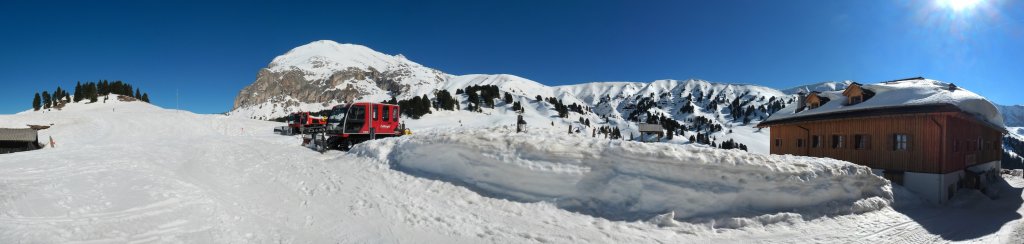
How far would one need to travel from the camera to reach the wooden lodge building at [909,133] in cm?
1525

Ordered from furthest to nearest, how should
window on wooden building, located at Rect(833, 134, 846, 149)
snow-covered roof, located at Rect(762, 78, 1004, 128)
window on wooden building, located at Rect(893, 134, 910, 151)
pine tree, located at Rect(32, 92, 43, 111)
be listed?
pine tree, located at Rect(32, 92, 43, 111)
window on wooden building, located at Rect(833, 134, 846, 149)
window on wooden building, located at Rect(893, 134, 910, 151)
snow-covered roof, located at Rect(762, 78, 1004, 128)

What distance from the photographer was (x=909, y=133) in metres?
16.0

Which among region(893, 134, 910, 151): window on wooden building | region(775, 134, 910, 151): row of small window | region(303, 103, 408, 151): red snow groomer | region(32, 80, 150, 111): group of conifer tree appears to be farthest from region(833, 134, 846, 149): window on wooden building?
region(32, 80, 150, 111): group of conifer tree

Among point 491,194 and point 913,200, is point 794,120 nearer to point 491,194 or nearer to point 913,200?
point 913,200

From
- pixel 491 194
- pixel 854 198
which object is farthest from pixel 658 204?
pixel 854 198

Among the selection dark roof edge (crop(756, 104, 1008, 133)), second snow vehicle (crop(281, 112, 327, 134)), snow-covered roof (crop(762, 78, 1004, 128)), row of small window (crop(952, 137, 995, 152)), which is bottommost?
row of small window (crop(952, 137, 995, 152))

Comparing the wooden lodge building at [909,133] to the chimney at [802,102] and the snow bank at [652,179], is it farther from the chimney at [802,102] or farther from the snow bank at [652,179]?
the snow bank at [652,179]

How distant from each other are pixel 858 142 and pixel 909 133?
219 cm

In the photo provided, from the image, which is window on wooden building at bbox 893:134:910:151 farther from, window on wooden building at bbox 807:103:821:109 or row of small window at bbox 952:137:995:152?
window on wooden building at bbox 807:103:821:109

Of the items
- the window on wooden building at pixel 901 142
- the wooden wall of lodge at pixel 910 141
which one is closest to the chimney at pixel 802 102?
the wooden wall of lodge at pixel 910 141

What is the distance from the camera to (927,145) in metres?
15.5

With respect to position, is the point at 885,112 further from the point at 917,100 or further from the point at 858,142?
the point at 858,142

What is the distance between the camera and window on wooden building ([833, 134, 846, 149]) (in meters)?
18.9

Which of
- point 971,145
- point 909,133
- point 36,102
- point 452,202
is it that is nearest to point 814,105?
point 971,145
